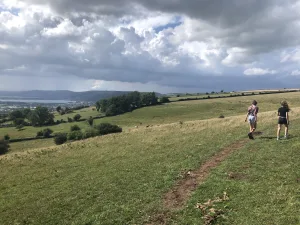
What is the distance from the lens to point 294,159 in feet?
66.7

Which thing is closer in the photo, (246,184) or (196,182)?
(246,184)

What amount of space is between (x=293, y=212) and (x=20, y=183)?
20.5m

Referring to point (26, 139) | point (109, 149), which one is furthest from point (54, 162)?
point (26, 139)

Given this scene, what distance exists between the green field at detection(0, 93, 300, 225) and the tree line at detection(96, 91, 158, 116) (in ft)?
457

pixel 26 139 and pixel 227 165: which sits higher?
pixel 227 165

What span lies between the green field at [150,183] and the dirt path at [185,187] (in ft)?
0.63

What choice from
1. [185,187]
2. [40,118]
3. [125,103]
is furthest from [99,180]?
[125,103]

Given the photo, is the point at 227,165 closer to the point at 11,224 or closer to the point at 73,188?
the point at 73,188

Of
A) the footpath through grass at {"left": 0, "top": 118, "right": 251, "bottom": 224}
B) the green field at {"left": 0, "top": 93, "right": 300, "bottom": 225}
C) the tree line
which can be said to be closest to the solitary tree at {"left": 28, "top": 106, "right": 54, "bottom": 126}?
the tree line

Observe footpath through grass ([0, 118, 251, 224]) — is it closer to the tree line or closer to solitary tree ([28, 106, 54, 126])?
the tree line

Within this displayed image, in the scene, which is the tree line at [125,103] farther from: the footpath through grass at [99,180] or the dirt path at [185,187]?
the dirt path at [185,187]

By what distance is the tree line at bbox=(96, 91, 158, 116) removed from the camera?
572 ft

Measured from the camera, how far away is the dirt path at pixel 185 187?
1422 cm

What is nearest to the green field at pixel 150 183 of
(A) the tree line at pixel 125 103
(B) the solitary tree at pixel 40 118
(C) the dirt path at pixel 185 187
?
(C) the dirt path at pixel 185 187
